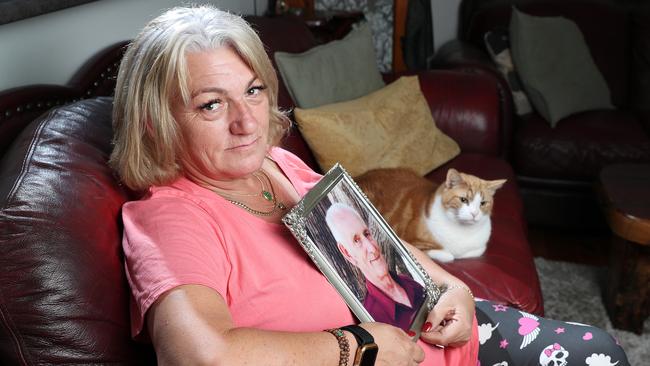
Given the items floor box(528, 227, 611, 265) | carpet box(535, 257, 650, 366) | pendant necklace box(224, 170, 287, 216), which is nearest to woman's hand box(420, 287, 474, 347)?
pendant necklace box(224, 170, 287, 216)

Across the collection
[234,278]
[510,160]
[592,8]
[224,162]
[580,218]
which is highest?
[224,162]

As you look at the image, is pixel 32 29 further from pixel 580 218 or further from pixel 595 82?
pixel 595 82

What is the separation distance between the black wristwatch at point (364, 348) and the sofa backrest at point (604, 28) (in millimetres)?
2660

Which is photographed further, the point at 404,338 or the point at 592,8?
the point at 592,8

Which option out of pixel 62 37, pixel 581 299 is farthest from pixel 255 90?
pixel 581 299

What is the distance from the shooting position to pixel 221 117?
3.51 feet

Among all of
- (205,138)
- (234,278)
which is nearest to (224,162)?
(205,138)

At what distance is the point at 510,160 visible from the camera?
296 cm

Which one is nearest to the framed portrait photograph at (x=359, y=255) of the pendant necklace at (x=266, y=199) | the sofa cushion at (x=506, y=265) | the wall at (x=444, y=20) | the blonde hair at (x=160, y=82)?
the pendant necklace at (x=266, y=199)

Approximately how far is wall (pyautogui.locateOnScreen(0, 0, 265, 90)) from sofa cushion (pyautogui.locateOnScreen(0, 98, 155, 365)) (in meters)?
0.40

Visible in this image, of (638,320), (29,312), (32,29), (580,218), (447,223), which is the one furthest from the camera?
(580,218)

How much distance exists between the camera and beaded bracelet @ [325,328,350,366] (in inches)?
37.6

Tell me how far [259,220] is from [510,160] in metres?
2.07

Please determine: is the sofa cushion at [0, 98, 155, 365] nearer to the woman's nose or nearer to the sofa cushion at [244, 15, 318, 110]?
the woman's nose
